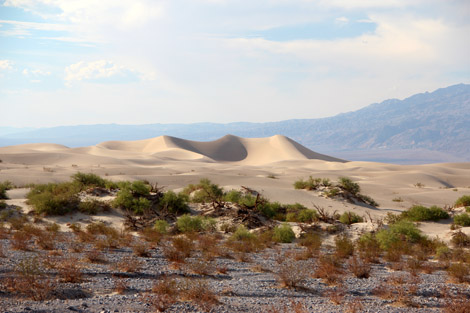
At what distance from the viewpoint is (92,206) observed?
17.0 m

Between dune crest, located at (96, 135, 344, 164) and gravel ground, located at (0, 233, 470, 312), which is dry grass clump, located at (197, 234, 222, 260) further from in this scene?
dune crest, located at (96, 135, 344, 164)

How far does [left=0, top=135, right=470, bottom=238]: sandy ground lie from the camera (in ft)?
81.1

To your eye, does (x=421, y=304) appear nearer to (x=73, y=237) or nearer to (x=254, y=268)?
(x=254, y=268)

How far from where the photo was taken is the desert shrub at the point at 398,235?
44.0 feet

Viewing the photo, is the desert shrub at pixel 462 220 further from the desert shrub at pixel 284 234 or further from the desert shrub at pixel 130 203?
the desert shrub at pixel 130 203

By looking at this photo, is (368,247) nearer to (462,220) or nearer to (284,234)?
(284,234)

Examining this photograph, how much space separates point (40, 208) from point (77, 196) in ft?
7.04

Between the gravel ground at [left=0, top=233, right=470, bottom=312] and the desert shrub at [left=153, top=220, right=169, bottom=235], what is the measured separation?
4.03 meters

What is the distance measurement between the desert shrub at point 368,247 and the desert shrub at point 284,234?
2334 millimetres

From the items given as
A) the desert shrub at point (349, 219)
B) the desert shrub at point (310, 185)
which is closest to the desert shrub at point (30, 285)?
the desert shrub at point (349, 219)

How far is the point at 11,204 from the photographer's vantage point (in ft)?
56.0

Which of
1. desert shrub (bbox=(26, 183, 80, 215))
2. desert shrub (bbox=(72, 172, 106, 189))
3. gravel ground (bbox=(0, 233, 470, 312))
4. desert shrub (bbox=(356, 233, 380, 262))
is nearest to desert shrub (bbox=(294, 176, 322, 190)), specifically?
desert shrub (bbox=(356, 233, 380, 262))

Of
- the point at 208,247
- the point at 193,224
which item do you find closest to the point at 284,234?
the point at 193,224

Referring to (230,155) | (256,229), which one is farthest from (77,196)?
(230,155)
